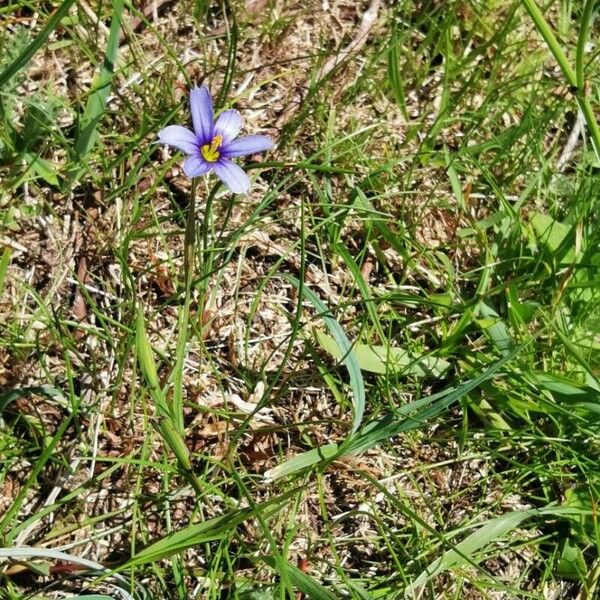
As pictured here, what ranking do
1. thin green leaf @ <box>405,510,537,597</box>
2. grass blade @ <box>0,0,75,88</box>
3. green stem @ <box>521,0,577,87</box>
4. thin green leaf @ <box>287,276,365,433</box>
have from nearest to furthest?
1. green stem @ <box>521,0,577,87</box>
2. grass blade @ <box>0,0,75,88</box>
3. thin green leaf @ <box>287,276,365,433</box>
4. thin green leaf @ <box>405,510,537,597</box>

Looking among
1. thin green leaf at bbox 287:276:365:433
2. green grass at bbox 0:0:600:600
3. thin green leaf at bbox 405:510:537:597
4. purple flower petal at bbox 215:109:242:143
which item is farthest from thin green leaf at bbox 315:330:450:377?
purple flower petal at bbox 215:109:242:143

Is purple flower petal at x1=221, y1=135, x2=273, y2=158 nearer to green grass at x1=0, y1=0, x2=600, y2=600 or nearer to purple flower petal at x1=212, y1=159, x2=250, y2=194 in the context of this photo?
purple flower petal at x1=212, y1=159, x2=250, y2=194

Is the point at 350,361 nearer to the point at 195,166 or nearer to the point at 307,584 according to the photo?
the point at 307,584

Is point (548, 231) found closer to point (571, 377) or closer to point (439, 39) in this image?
point (571, 377)

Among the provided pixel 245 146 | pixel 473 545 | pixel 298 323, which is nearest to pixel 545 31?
pixel 245 146

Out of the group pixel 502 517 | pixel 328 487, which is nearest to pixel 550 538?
pixel 502 517

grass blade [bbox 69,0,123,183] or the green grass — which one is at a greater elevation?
grass blade [bbox 69,0,123,183]

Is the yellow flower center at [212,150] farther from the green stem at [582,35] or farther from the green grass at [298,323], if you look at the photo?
the green stem at [582,35]
